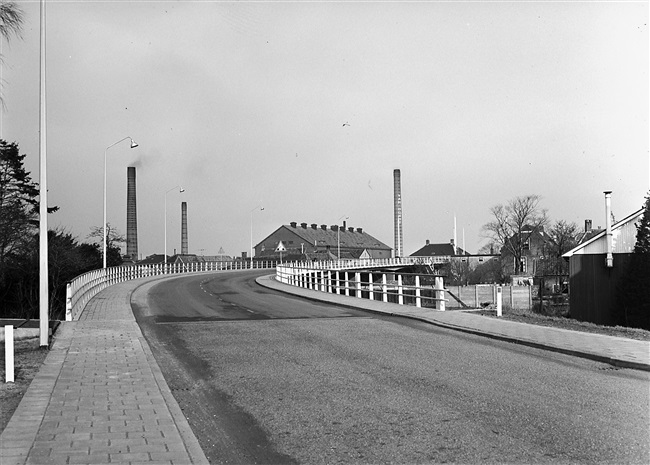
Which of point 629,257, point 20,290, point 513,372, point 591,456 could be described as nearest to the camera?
point 591,456

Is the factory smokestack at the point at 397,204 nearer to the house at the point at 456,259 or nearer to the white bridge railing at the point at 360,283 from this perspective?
the house at the point at 456,259

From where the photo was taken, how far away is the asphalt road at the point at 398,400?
5.92 m

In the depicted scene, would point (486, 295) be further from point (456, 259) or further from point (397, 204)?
point (456, 259)

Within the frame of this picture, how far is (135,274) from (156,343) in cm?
3913

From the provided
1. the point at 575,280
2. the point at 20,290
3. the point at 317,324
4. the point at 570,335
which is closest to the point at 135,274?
the point at 20,290

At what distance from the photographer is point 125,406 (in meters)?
7.50

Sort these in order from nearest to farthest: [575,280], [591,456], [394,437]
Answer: [591,456]
[394,437]
[575,280]

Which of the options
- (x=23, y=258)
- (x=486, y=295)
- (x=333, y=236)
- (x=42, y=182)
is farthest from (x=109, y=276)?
(x=333, y=236)

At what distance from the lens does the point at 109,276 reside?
37.1 metres

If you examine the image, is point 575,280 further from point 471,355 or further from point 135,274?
point 135,274

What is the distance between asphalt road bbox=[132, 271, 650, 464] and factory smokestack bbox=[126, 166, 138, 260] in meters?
63.2

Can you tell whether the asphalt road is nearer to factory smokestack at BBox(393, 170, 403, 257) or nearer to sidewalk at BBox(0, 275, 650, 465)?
sidewalk at BBox(0, 275, 650, 465)

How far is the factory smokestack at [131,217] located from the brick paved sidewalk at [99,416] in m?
64.7

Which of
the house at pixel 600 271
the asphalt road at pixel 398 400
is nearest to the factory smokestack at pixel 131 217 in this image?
the house at pixel 600 271
